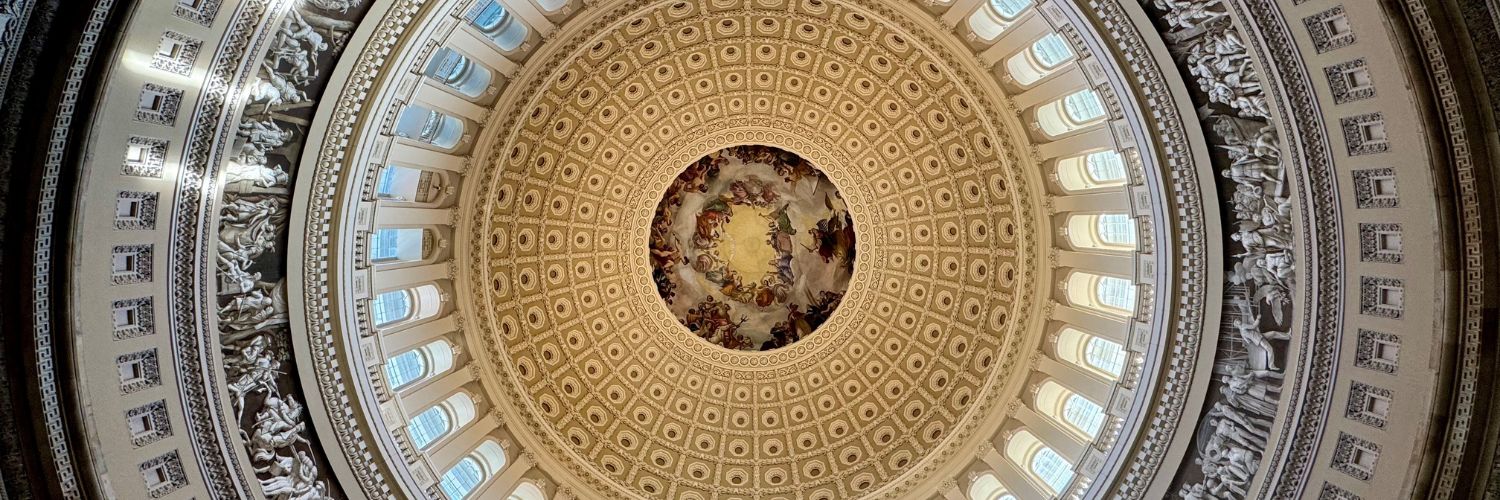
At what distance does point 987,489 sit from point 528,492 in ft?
42.2

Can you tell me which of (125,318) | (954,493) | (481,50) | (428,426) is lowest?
(954,493)

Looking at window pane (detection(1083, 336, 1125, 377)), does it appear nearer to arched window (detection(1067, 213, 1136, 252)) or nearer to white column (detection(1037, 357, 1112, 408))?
white column (detection(1037, 357, 1112, 408))

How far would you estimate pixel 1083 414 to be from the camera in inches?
698

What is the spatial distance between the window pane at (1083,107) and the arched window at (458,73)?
1413 cm

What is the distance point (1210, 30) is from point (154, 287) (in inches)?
739

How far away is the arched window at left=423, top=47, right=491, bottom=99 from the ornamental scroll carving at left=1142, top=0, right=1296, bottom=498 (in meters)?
14.3

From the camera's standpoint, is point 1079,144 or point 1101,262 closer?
point 1079,144

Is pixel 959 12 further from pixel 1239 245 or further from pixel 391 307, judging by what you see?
pixel 391 307

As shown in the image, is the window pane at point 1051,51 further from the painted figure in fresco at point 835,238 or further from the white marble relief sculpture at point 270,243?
the white marble relief sculpture at point 270,243

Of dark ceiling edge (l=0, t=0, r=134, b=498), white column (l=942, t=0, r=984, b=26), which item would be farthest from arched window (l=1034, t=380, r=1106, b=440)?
dark ceiling edge (l=0, t=0, r=134, b=498)

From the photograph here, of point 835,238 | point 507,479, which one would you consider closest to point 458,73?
point 507,479

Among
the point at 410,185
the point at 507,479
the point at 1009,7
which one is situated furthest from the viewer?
the point at 507,479

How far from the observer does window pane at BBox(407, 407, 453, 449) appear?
56.2 ft

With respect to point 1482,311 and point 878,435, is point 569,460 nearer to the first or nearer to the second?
point 878,435
